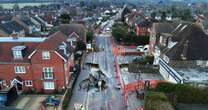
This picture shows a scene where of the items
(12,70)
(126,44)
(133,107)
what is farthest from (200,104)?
(126,44)

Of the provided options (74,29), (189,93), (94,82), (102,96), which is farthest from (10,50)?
(74,29)

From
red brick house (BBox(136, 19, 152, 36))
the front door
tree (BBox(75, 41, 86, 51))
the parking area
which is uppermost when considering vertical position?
red brick house (BBox(136, 19, 152, 36))

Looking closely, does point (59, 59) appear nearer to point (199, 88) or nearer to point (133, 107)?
point (133, 107)

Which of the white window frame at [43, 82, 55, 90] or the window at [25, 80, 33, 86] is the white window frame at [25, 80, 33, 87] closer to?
the window at [25, 80, 33, 86]

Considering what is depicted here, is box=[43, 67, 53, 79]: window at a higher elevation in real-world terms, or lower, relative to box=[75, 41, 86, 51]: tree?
lower

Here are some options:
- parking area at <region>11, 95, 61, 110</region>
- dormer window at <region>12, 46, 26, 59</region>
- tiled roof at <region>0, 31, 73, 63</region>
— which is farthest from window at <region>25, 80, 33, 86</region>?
dormer window at <region>12, 46, 26, 59</region>
